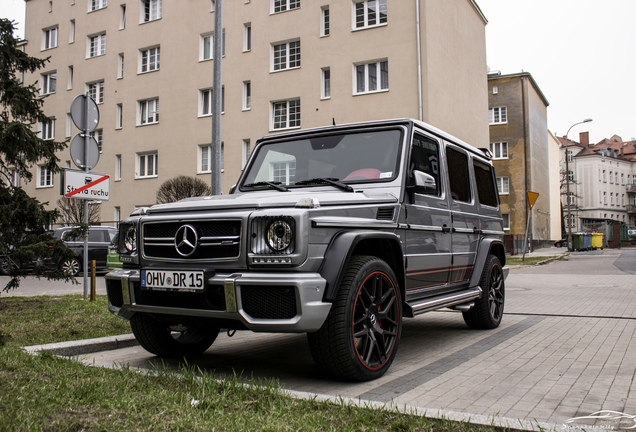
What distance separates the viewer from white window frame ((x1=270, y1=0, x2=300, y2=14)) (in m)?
26.2

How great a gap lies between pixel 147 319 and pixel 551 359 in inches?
143

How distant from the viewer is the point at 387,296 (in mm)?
4328

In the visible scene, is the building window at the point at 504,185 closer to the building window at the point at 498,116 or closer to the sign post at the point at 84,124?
the building window at the point at 498,116

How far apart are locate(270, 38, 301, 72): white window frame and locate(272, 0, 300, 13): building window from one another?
62.6 inches

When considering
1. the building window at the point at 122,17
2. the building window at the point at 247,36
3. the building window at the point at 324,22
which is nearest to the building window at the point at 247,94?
the building window at the point at 247,36

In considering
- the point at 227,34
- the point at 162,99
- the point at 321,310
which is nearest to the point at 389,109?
the point at 227,34

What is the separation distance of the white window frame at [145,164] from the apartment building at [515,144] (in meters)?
23.3

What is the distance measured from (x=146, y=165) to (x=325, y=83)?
11518mm

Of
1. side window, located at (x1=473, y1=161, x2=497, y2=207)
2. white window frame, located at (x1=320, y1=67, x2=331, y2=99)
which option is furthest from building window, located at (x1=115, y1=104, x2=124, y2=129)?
side window, located at (x1=473, y1=161, x2=497, y2=207)

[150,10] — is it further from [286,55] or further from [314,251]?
[314,251]

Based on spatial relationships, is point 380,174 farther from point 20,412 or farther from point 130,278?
point 20,412

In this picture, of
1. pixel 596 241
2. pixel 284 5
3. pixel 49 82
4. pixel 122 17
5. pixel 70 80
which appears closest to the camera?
pixel 284 5

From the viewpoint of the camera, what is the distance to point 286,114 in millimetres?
26312

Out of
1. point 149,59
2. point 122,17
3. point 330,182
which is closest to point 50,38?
point 122,17
